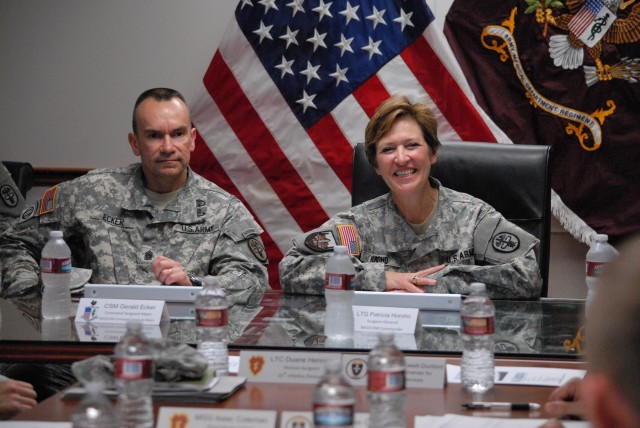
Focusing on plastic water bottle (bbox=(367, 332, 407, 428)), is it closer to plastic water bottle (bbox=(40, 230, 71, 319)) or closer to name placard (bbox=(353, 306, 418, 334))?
name placard (bbox=(353, 306, 418, 334))

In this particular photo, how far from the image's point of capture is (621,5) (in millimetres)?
3850

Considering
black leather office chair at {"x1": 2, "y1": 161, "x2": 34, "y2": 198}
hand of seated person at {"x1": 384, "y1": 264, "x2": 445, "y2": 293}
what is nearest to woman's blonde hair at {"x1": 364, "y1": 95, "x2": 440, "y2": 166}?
hand of seated person at {"x1": 384, "y1": 264, "x2": 445, "y2": 293}

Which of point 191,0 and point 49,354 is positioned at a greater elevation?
point 191,0

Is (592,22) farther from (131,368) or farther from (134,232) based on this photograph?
(131,368)

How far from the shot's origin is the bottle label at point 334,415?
3.86 ft

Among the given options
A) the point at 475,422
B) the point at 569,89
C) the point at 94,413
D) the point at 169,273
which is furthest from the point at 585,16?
the point at 94,413

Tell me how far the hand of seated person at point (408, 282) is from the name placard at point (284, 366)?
986mm

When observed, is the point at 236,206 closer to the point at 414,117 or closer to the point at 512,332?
the point at 414,117

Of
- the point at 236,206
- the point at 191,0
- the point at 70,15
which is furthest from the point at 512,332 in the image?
the point at 70,15

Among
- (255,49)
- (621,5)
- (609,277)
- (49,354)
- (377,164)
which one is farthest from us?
(255,49)

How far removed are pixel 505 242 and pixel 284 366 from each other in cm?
135

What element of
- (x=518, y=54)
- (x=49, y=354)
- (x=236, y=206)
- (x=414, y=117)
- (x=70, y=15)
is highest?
(x=70, y=15)

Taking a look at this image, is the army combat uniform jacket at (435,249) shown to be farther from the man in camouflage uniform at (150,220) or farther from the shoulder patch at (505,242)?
the man in camouflage uniform at (150,220)

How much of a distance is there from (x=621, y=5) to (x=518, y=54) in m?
0.48
